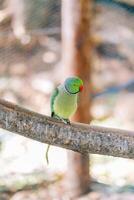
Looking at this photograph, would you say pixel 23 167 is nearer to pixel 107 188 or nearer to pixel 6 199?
pixel 6 199

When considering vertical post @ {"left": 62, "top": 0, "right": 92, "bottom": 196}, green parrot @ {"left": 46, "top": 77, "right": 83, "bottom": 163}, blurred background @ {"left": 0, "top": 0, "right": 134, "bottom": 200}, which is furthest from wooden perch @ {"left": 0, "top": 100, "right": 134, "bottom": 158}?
blurred background @ {"left": 0, "top": 0, "right": 134, "bottom": 200}

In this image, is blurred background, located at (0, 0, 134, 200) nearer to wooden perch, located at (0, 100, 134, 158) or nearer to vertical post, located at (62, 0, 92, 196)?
vertical post, located at (62, 0, 92, 196)

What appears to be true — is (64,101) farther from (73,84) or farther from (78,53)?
(78,53)

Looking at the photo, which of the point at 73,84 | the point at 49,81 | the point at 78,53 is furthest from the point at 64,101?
the point at 49,81

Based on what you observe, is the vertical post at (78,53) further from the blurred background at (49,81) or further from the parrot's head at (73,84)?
the parrot's head at (73,84)

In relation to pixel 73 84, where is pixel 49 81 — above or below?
A: below

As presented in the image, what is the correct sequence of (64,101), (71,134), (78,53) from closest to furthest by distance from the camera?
(71,134)
(64,101)
(78,53)

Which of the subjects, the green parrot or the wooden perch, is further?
the green parrot
